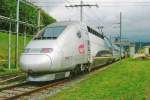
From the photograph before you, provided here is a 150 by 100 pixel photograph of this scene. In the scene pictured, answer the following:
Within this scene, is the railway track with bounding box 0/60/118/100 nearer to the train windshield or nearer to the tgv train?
the tgv train

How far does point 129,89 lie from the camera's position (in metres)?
14.9

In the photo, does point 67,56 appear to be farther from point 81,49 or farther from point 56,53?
point 81,49

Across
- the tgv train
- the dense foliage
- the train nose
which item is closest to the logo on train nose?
the tgv train

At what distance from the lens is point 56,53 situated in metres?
16.5

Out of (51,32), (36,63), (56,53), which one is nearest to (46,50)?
(56,53)

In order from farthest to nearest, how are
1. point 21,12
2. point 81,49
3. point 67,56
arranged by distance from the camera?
point 21,12 → point 81,49 → point 67,56

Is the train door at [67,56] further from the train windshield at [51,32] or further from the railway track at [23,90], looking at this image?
the railway track at [23,90]

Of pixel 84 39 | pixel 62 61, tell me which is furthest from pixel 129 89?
pixel 84 39

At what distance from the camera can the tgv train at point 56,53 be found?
15992mm

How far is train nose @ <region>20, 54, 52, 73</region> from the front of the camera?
15.8 m

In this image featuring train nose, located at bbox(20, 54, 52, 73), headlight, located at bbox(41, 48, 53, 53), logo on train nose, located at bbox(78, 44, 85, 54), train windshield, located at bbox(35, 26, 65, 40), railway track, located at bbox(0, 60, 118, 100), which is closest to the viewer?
railway track, located at bbox(0, 60, 118, 100)

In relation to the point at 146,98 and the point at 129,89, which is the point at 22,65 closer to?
the point at 129,89

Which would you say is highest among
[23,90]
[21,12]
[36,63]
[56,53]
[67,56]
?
[21,12]

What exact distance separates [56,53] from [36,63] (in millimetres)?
1136
